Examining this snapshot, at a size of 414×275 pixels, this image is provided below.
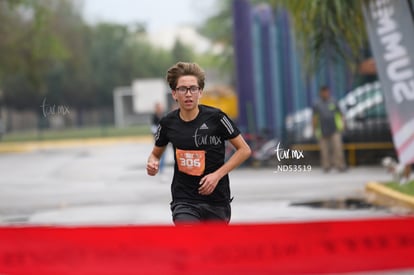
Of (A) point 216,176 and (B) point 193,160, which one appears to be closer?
(A) point 216,176

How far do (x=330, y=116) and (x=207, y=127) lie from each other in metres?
14.4

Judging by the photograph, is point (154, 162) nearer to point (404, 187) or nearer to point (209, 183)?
point (209, 183)

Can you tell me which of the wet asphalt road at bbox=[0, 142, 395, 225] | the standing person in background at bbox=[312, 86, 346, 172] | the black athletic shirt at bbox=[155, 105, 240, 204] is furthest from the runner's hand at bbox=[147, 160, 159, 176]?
the standing person in background at bbox=[312, 86, 346, 172]

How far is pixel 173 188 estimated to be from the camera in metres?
6.21

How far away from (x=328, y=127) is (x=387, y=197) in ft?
18.9

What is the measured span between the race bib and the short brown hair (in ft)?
1.29

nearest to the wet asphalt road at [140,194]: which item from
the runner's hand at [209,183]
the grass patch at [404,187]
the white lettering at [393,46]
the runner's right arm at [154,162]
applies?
the grass patch at [404,187]

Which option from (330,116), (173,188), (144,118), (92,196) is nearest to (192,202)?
(173,188)

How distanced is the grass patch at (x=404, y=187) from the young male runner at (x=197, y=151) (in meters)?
8.50

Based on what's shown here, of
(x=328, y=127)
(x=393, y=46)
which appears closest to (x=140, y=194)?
(x=328, y=127)

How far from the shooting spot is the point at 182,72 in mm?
6027

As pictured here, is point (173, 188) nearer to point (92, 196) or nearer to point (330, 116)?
point (92, 196)

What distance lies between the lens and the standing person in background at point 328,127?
20.2 meters

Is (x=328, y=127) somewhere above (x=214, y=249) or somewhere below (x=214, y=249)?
above
